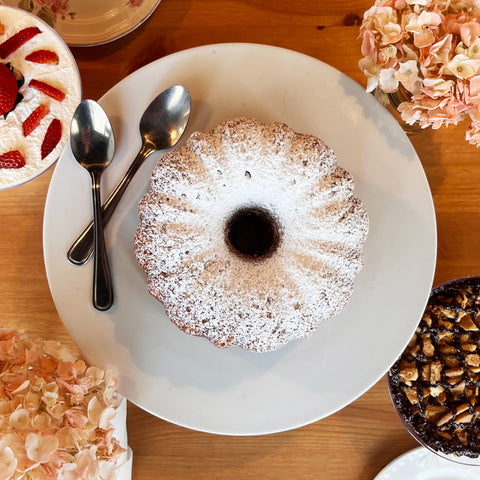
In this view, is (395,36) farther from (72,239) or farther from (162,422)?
(162,422)

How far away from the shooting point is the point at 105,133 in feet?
3.22

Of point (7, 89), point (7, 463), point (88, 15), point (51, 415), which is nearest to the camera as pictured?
point (7, 463)

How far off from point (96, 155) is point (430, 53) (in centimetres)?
66

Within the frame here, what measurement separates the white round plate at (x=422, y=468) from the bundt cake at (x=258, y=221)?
1.45ft

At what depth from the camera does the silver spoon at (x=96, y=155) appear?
38.1 inches

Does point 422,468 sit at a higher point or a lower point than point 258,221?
lower

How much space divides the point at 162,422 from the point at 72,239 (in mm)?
489

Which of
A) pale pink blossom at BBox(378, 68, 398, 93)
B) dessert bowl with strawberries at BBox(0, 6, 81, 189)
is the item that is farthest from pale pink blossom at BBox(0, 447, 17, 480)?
pale pink blossom at BBox(378, 68, 398, 93)

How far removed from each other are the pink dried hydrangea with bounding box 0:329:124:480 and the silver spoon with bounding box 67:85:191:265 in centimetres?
21

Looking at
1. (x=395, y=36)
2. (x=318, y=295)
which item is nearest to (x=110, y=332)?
(x=318, y=295)

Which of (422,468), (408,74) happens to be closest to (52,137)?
(408,74)

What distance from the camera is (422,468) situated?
1116 mm

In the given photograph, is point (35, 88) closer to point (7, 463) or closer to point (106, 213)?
point (106, 213)

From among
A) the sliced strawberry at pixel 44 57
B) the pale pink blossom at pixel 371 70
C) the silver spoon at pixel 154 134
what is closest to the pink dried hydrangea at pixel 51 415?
the silver spoon at pixel 154 134
